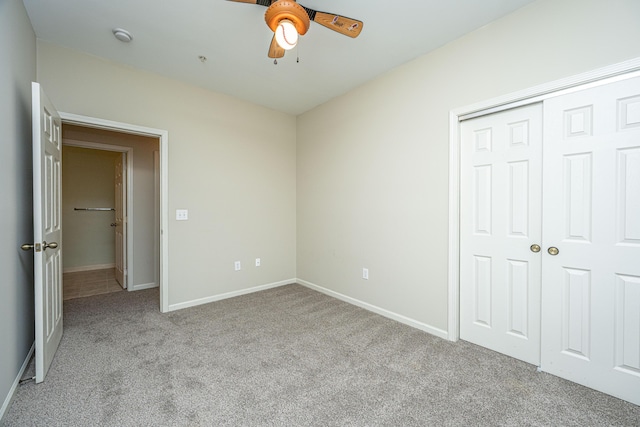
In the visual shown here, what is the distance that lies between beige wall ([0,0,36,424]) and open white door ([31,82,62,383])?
0.12 meters

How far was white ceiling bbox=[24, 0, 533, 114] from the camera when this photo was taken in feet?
6.63

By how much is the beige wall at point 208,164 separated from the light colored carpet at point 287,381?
2.98 ft

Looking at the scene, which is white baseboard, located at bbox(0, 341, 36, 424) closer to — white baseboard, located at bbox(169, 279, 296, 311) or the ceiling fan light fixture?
white baseboard, located at bbox(169, 279, 296, 311)

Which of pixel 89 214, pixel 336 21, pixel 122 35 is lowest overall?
pixel 89 214

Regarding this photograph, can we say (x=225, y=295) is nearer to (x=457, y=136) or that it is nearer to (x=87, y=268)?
(x=457, y=136)

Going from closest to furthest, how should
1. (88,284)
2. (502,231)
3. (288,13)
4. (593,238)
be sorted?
(288,13)
(593,238)
(502,231)
(88,284)

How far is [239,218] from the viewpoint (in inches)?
147

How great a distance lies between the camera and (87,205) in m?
5.33

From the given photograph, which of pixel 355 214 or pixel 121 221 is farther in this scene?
pixel 121 221

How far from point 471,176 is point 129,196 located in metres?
4.45

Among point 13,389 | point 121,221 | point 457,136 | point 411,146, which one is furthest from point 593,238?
point 121,221

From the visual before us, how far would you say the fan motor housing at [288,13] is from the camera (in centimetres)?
153

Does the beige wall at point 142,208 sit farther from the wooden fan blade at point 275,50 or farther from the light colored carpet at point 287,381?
the wooden fan blade at point 275,50

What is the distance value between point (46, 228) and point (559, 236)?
3740 millimetres
